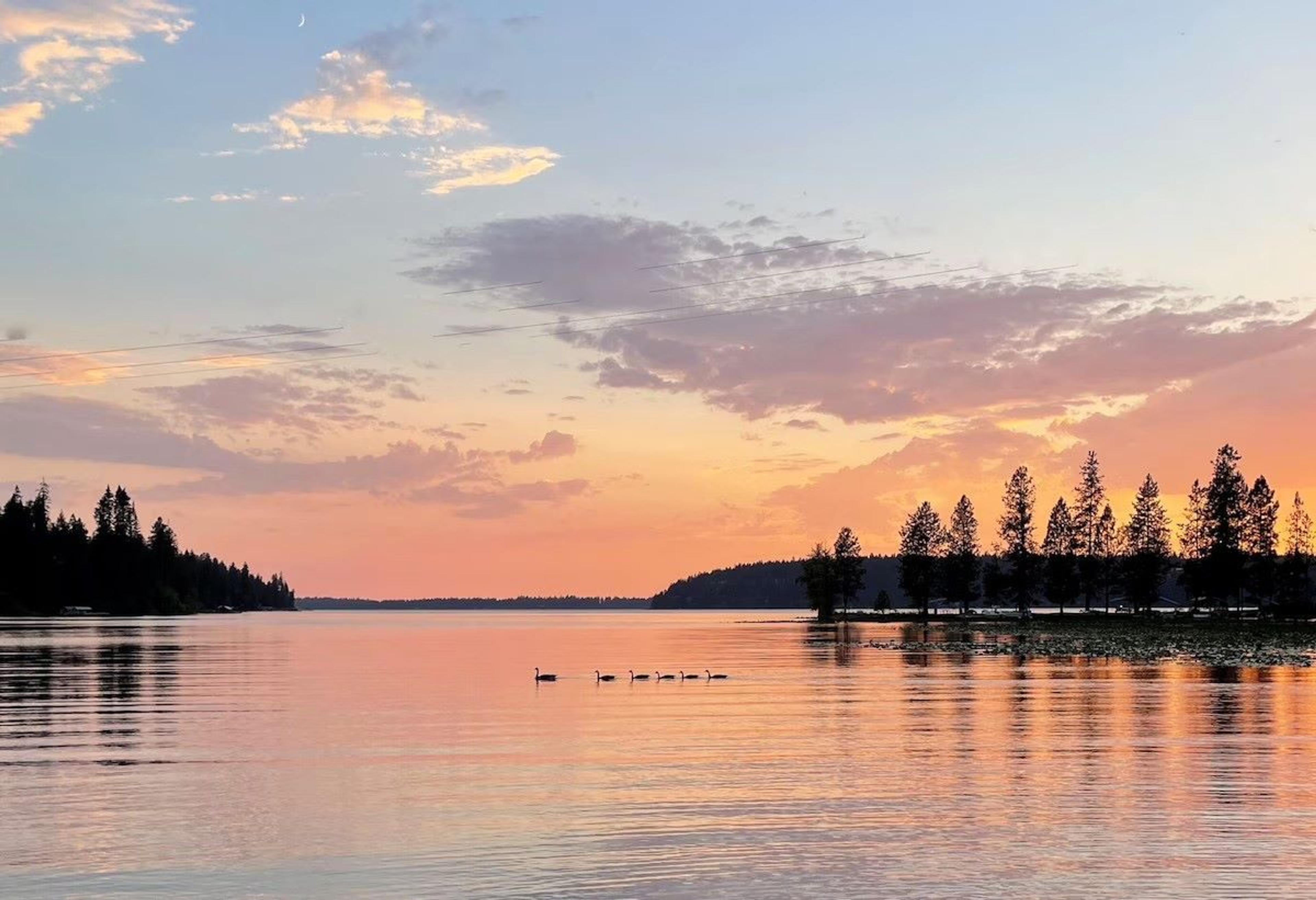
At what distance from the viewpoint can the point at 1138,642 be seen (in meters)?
116

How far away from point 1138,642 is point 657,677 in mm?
58045

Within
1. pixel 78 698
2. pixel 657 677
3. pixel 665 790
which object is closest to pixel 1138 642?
pixel 657 677

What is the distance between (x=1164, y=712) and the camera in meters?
53.8

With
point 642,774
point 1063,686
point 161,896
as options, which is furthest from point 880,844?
point 1063,686

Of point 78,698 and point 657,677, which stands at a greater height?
point 78,698

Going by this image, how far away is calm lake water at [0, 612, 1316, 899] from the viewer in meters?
24.1

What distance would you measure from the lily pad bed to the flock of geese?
32539 mm

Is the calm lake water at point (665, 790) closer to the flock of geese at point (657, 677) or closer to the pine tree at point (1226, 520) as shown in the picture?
the flock of geese at point (657, 677)

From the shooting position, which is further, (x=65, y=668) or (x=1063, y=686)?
(x=65, y=668)

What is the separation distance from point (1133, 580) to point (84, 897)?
643 ft

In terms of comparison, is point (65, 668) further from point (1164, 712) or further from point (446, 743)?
point (1164, 712)

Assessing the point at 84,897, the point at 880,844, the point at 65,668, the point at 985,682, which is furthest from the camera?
the point at 65,668

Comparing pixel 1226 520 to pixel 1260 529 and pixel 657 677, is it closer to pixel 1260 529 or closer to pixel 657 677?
pixel 1260 529

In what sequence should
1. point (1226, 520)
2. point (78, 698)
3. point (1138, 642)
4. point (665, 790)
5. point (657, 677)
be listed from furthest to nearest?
point (1226, 520), point (1138, 642), point (657, 677), point (78, 698), point (665, 790)
